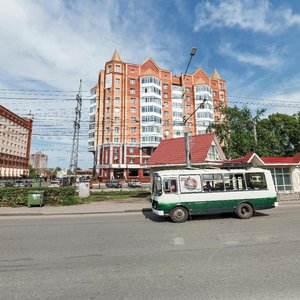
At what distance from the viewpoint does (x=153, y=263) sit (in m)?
5.90

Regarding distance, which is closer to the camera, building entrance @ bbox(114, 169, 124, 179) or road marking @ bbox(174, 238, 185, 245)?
road marking @ bbox(174, 238, 185, 245)

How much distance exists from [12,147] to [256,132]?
272 feet

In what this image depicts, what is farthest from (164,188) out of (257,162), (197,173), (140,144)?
(140,144)

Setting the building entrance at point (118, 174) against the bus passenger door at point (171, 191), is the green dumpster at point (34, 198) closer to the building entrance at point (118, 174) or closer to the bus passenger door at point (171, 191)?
the bus passenger door at point (171, 191)

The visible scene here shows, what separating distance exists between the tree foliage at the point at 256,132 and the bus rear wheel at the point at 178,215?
97.1 ft

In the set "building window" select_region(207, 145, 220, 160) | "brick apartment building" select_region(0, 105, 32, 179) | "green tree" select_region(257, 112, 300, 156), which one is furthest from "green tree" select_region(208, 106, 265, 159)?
"brick apartment building" select_region(0, 105, 32, 179)

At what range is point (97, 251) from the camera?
Answer: 701 cm

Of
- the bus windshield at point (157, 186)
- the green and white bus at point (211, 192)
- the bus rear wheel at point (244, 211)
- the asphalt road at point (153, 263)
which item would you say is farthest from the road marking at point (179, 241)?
the bus rear wheel at point (244, 211)

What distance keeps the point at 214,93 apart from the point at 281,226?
82285 millimetres

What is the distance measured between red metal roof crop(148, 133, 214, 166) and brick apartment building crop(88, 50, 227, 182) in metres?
Result: 32.2

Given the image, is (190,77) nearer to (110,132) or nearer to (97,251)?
(110,132)

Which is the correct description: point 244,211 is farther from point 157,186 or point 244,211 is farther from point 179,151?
point 179,151

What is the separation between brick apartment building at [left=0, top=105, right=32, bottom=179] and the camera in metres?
82.4

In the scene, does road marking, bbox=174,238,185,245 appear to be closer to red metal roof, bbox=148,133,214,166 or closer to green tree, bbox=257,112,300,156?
red metal roof, bbox=148,133,214,166
